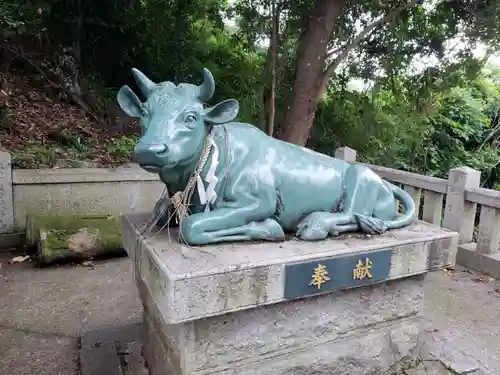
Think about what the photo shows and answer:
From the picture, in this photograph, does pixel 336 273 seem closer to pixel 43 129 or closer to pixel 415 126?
pixel 43 129

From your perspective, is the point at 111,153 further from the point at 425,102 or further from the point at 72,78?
the point at 425,102

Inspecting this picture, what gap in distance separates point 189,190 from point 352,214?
2.86 feet

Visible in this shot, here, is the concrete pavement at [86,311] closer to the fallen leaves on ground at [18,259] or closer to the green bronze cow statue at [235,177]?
the fallen leaves on ground at [18,259]

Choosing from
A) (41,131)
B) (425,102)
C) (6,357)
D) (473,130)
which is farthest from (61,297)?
(473,130)

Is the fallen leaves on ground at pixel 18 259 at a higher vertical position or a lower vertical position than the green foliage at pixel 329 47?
lower

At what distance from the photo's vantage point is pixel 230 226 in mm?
1985

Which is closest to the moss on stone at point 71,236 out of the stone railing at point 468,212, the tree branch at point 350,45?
the tree branch at point 350,45

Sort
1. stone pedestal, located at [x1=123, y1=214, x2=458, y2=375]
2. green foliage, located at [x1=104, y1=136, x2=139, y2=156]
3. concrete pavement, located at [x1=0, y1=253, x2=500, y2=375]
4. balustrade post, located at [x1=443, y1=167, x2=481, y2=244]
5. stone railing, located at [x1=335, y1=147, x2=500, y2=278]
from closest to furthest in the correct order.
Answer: stone pedestal, located at [x1=123, y1=214, x2=458, y2=375] < concrete pavement, located at [x1=0, y1=253, x2=500, y2=375] < stone railing, located at [x1=335, y1=147, x2=500, y2=278] < balustrade post, located at [x1=443, y1=167, x2=481, y2=244] < green foliage, located at [x1=104, y1=136, x2=139, y2=156]

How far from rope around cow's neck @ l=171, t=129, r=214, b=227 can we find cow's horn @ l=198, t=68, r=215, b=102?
169 millimetres

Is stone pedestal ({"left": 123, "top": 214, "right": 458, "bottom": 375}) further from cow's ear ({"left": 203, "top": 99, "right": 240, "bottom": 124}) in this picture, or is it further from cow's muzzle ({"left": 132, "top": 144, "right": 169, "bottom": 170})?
cow's ear ({"left": 203, "top": 99, "right": 240, "bottom": 124})

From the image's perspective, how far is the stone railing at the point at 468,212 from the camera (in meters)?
4.29

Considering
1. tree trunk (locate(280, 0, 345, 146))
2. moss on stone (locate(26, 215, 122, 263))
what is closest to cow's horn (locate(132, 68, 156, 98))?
moss on stone (locate(26, 215, 122, 263))

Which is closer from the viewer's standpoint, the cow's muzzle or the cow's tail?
the cow's muzzle

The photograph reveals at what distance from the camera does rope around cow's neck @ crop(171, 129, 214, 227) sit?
75.6 inches
